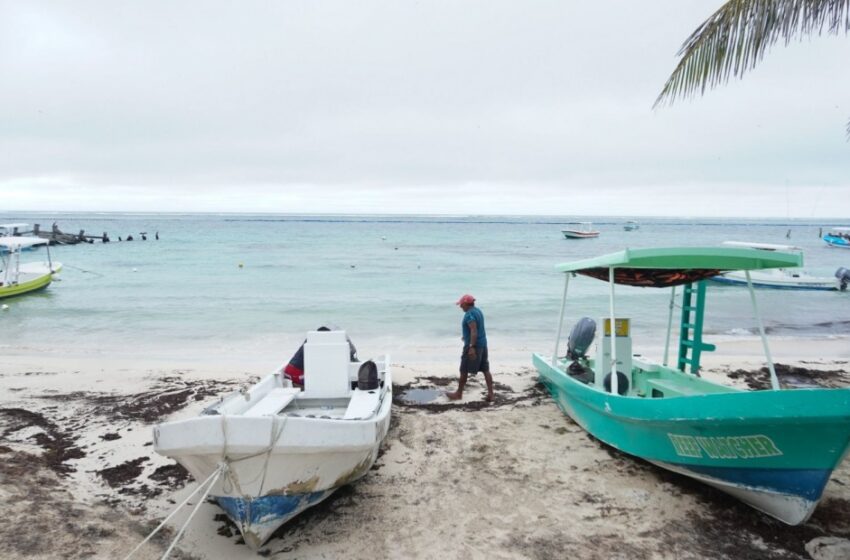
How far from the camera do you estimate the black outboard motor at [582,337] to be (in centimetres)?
896

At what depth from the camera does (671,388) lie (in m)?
7.39

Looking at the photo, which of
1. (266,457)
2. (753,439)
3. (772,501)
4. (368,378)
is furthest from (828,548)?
(368,378)

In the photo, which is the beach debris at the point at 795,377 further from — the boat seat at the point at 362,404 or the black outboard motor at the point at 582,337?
the boat seat at the point at 362,404

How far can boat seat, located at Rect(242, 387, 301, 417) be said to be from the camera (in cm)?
632

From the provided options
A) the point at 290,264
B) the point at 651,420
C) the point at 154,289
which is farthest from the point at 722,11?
the point at 290,264

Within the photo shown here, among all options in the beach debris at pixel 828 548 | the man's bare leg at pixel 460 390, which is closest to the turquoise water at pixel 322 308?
the man's bare leg at pixel 460 390

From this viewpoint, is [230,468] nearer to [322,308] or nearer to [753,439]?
[753,439]

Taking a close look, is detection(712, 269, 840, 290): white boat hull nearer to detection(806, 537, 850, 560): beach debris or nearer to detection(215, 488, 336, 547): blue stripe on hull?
detection(806, 537, 850, 560): beach debris

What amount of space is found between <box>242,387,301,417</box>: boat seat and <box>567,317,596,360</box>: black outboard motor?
14.8 ft

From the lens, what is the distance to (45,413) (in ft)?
27.8

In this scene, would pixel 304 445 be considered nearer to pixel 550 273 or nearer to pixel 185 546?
pixel 185 546

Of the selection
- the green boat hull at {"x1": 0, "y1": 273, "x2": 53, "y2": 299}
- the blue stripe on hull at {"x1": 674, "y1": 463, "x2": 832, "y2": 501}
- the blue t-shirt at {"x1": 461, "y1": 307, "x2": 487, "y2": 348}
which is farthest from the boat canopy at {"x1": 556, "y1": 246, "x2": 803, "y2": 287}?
the green boat hull at {"x1": 0, "y1": 273, "x2": 53, "y2": 299}

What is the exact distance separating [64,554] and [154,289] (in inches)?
955

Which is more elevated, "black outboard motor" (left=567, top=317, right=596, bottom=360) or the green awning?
the green awning
